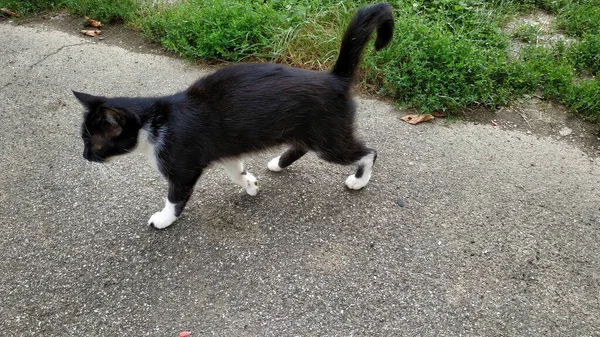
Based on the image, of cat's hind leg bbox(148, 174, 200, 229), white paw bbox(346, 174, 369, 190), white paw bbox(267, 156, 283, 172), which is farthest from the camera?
white paw bbox(267, 156, 283, 172)

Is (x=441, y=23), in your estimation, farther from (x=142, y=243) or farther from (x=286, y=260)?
(x=142, y=243)

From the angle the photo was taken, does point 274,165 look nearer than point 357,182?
No

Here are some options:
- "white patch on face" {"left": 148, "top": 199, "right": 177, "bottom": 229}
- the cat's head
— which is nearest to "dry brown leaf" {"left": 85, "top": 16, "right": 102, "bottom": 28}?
the cat's head

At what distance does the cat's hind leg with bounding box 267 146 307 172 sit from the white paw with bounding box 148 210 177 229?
0.78 m

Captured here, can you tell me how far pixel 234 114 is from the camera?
228 centimetres

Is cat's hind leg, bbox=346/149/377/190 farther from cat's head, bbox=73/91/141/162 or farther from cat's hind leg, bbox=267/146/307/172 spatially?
cat's head, bbox=73/91/141/162

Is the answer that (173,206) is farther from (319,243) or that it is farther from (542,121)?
(542,121)

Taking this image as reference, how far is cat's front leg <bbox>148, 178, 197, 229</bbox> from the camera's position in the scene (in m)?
2.43

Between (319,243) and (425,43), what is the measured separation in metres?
2.06

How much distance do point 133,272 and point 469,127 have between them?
8.68ft

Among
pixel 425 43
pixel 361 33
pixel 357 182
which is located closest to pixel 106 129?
pixel 361 33

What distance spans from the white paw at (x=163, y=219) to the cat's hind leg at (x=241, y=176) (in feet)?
1.46

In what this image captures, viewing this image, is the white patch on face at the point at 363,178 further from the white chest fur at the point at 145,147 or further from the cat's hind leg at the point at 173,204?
the white chest fur at the point at 145,147

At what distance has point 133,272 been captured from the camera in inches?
92.7
